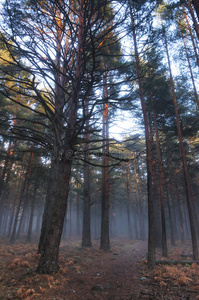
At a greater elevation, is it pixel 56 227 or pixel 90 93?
pixel 90 93

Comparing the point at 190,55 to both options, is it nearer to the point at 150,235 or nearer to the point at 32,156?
the point at 150,235

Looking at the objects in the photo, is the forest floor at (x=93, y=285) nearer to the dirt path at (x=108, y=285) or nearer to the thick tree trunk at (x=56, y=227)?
the dirt path at (x=108, y=285)

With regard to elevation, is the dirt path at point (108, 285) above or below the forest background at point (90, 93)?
below

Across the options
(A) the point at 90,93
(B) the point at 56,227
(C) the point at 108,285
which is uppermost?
(A) the point at 90,93

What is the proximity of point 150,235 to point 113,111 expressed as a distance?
34.4ft

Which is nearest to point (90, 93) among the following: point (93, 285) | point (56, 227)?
point (56, 227)

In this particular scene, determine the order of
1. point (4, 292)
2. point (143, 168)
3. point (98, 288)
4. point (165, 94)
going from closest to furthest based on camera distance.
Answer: point (4, 292) → point (98, 288) → point (165, 94) → point (143, 168)

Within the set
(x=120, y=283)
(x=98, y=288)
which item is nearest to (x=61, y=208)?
(x=98, y=288)

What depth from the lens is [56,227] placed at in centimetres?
489

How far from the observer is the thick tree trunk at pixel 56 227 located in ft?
15.4

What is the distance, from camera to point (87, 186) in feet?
45.9

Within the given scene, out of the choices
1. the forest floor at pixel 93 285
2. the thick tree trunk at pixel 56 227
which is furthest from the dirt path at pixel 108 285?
the thick tree trunk at pixel 56 227

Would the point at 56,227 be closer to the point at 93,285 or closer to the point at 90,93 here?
the point at 93,285

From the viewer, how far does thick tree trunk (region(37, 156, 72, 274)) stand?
471 cm
